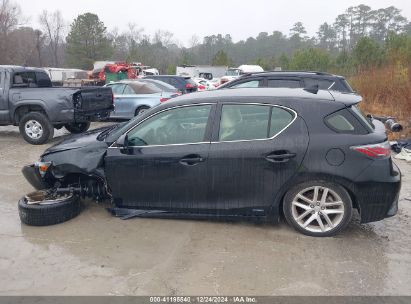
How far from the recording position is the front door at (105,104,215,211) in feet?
13.9

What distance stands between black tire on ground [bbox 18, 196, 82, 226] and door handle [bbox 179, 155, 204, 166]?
158 cm

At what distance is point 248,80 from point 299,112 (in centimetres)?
455

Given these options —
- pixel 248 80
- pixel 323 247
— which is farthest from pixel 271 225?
pixel 248 80

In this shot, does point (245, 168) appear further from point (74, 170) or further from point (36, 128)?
point (36, 128)

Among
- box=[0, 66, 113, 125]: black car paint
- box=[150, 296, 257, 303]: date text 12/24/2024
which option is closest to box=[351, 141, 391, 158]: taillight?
box=[150, 296, 257, 303]: date text 12/24/2024

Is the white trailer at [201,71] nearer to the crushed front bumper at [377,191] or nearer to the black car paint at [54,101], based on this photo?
the black car paint at [54,101]

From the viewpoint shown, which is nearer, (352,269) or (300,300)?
(300,300)

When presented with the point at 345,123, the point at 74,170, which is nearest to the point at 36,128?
the point at 74,170

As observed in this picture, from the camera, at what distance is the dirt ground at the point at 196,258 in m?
3.34

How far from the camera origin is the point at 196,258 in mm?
3822

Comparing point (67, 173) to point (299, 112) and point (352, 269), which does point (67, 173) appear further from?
point (352, 269)

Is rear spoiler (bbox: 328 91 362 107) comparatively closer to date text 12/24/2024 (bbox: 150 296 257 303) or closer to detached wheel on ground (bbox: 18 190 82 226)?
date text 12/24/2024 (bbox: 150 296 257 303)

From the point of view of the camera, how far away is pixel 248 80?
8.56 metres

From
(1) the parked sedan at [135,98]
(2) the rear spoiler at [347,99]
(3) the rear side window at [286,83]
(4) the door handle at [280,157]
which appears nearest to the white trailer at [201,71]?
(1) the parked sedan at [135,98]
